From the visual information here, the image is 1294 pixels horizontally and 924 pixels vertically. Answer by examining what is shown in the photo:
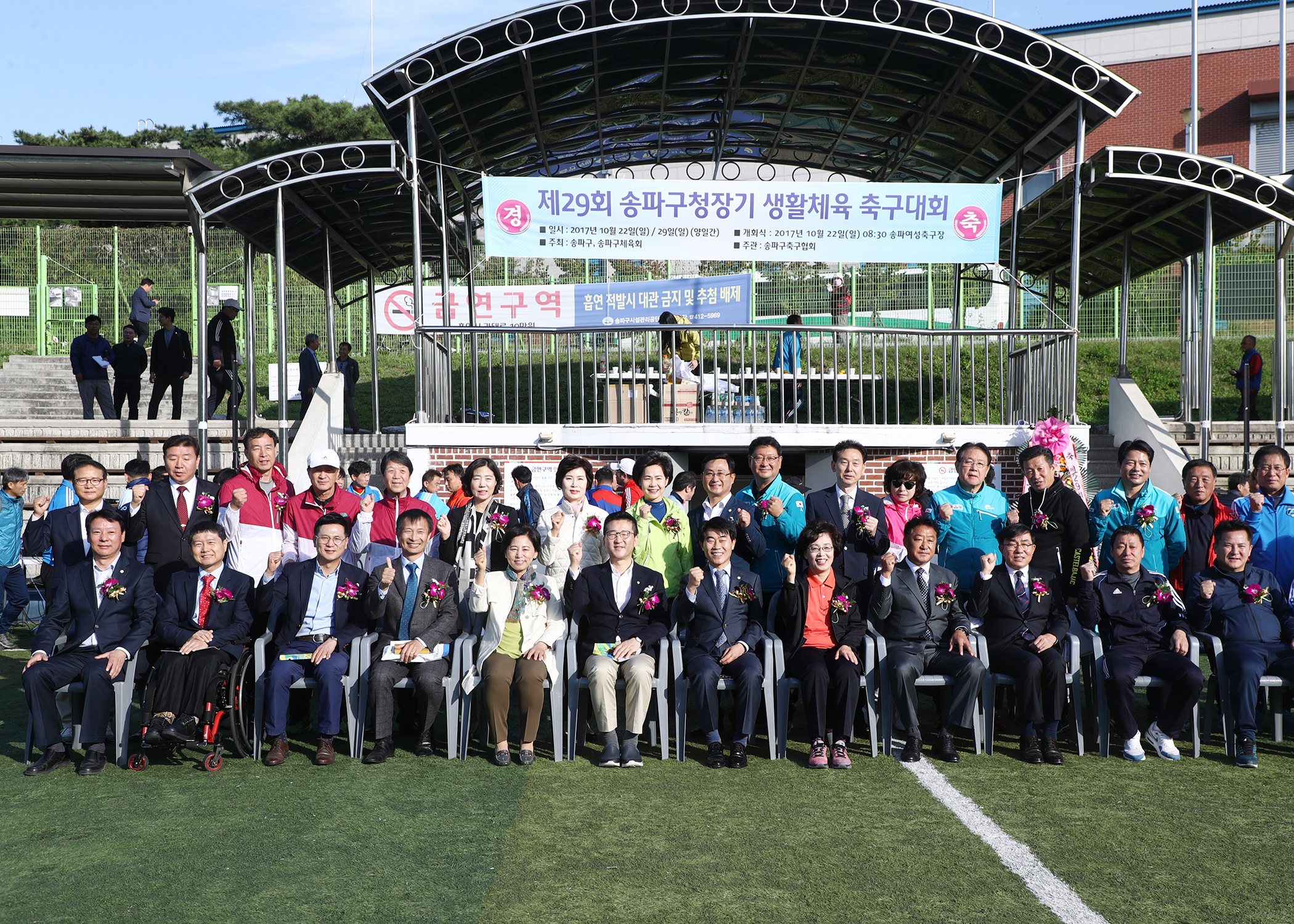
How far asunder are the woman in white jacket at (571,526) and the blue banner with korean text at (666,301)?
10.3 meters

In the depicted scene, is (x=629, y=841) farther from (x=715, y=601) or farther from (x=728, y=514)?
(x=728, y=514)

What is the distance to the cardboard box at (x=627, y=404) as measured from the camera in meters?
→ 10.3

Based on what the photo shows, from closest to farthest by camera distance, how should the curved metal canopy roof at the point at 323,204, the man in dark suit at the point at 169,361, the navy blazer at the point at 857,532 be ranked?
1. the navy blazer at the point at 857,532
2. the curved metal canopy roof at the point at 323,204
3. the man in dark suit at the point at 169,361

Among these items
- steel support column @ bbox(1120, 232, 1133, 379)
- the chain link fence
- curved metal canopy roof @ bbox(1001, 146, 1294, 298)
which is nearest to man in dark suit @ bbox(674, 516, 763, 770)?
curved metal canopy roof @ bbox(1001, 146, 1294, 298)

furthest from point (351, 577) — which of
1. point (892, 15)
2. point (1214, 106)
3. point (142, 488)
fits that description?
point (1214, 106)

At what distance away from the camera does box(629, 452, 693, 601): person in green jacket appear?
618 cm

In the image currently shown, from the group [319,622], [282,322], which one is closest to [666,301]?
[282,322]

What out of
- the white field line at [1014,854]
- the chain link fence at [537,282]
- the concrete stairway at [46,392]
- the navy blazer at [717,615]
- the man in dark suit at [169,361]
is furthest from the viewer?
the chain link fence at [537,282]

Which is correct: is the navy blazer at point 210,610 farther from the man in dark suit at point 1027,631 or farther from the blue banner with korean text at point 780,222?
the blue banner with korean text at point 780,222

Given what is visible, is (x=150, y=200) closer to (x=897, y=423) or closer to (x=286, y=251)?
(x=286, y=251)

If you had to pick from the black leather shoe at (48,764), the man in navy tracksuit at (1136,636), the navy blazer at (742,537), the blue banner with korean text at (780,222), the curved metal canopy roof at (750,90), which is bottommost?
the black leather shoe at (48,764)

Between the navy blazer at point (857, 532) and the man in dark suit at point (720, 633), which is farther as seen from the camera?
the navy blazer at point (857, 532)

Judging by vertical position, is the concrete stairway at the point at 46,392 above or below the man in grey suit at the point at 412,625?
above

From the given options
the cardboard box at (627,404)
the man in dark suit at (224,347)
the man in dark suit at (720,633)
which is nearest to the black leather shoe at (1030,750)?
the man in dark suit at (720,633)
